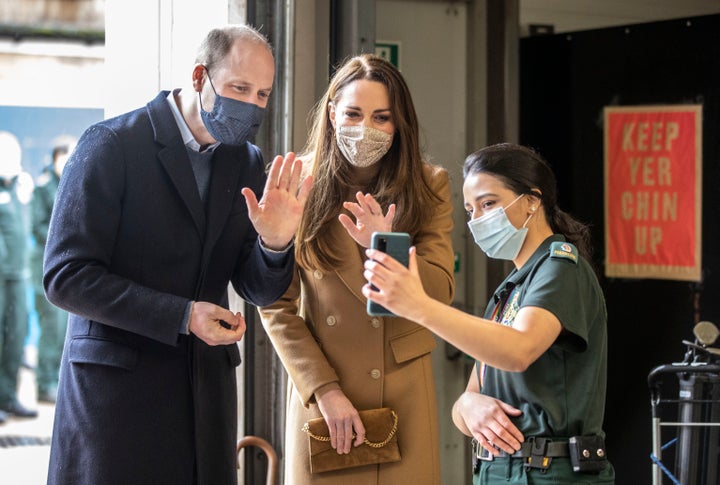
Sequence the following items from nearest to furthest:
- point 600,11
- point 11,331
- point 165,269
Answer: point 165,269 → point 11,331 → point 600,11

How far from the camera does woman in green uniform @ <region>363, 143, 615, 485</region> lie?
73.6 inches

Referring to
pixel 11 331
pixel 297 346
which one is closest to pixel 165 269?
pixel 297 346

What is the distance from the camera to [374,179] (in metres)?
2.70

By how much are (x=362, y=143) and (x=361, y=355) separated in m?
0.56

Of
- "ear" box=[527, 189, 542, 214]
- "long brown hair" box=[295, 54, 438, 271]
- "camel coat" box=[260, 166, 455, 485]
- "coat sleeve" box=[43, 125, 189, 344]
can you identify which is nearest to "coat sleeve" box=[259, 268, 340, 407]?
"camel coat" box=[260, 166, 455, 485]

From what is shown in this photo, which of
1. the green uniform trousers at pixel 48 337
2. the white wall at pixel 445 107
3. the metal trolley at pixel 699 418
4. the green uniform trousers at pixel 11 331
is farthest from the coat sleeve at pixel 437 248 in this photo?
the green uniform trousers at pixel 11 331

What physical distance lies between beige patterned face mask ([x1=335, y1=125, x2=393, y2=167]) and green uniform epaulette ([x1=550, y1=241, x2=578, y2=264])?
0.63 m

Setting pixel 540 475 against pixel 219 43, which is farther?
pixel 219 43

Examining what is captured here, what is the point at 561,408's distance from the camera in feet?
6.83

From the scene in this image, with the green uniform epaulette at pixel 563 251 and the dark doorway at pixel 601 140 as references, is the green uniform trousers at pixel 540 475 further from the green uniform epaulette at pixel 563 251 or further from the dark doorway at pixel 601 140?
the dark doorway at pixel 601 140

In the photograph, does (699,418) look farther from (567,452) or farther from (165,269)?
(165,269)

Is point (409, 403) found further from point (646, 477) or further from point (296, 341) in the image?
point (646, 477)

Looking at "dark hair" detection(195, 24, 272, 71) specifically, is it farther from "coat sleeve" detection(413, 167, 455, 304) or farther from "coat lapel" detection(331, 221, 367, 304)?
"coat sleeve" detection(413, 167, 455, 304)

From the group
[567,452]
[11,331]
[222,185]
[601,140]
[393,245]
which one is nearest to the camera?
[393,245]
